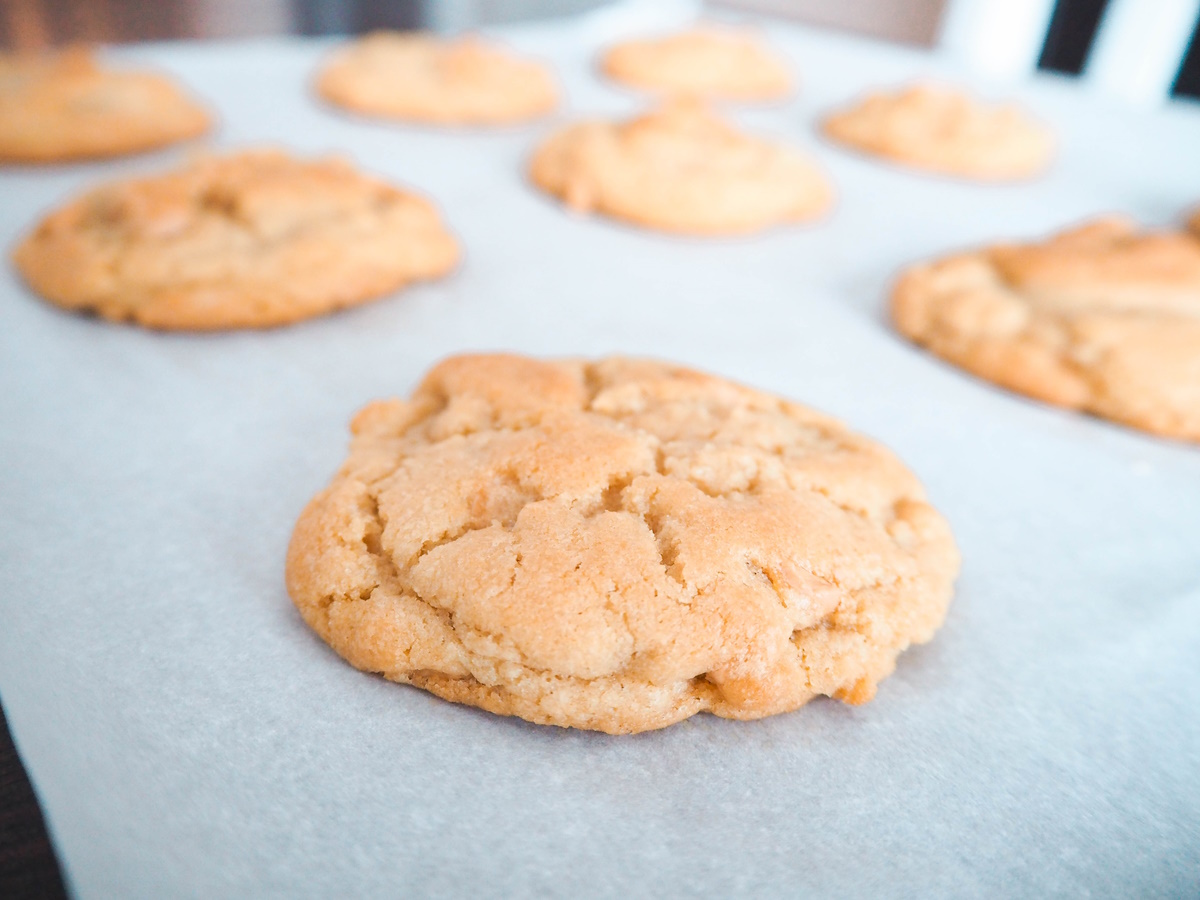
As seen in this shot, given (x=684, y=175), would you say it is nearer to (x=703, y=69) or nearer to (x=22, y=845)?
(x=703, y=69)

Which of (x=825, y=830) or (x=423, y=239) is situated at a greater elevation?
(x=423, y=239)

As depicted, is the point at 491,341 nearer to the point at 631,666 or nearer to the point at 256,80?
the point at 631,666

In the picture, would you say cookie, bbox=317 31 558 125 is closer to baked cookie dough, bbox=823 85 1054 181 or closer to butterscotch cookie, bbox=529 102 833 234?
butterscotch cookie, bbox=529 102 833 234

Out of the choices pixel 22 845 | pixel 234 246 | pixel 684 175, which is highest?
pixel 684 175

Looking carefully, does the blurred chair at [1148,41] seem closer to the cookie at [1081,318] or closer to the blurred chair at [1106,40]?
the blurred chair at [1106,40]

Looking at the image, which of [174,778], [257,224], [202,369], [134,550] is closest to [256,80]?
[257,224]

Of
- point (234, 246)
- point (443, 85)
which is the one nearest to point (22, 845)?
point (234, 246)

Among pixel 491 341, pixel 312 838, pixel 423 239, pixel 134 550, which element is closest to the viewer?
pixel 312 838
